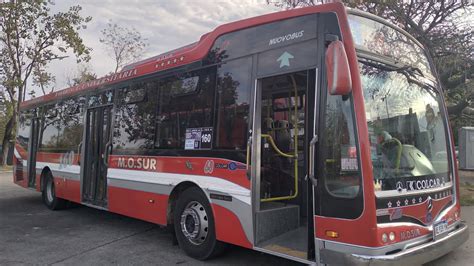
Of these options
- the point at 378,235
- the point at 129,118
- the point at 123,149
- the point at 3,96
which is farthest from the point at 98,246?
the point at 3,96

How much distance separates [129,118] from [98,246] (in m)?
2.22

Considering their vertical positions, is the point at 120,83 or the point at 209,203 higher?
the point at 120,83

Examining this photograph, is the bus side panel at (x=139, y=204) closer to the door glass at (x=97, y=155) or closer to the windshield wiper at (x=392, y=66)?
the door glass at (x=97, y=155)

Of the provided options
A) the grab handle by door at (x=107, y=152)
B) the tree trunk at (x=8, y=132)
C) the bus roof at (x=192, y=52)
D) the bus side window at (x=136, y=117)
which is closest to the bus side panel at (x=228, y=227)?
the bus side window at (x=136, y=117)

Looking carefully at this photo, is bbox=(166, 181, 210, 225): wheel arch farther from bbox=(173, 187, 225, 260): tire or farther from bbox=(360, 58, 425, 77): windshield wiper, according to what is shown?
bbox=(360, 58, 425, 77): windshield wiper

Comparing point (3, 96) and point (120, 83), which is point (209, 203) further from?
point (3, 96)

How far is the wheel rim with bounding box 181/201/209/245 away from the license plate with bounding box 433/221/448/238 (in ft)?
9.21

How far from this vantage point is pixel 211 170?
5480 millimetres

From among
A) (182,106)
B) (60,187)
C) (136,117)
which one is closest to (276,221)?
(182,106)

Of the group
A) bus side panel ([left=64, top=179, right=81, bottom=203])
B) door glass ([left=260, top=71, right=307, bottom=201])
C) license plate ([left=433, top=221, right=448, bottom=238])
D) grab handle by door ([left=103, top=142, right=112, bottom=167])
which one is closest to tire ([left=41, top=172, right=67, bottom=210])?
bus side panel ([left=64, top=179, right=81, bottom=203])

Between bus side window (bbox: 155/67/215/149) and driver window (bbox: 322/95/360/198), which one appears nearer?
driver window (bbox: 322/95/360/198)

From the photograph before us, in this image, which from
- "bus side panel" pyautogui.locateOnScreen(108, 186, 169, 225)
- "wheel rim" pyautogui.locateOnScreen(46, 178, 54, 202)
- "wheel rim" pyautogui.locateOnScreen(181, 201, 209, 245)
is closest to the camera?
"wheel rim" pyautogui.locateOnScreen(181, 201, 209, 245)

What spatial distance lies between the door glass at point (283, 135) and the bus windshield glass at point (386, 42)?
3.63 feet

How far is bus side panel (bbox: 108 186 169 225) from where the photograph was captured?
638 centimetres
